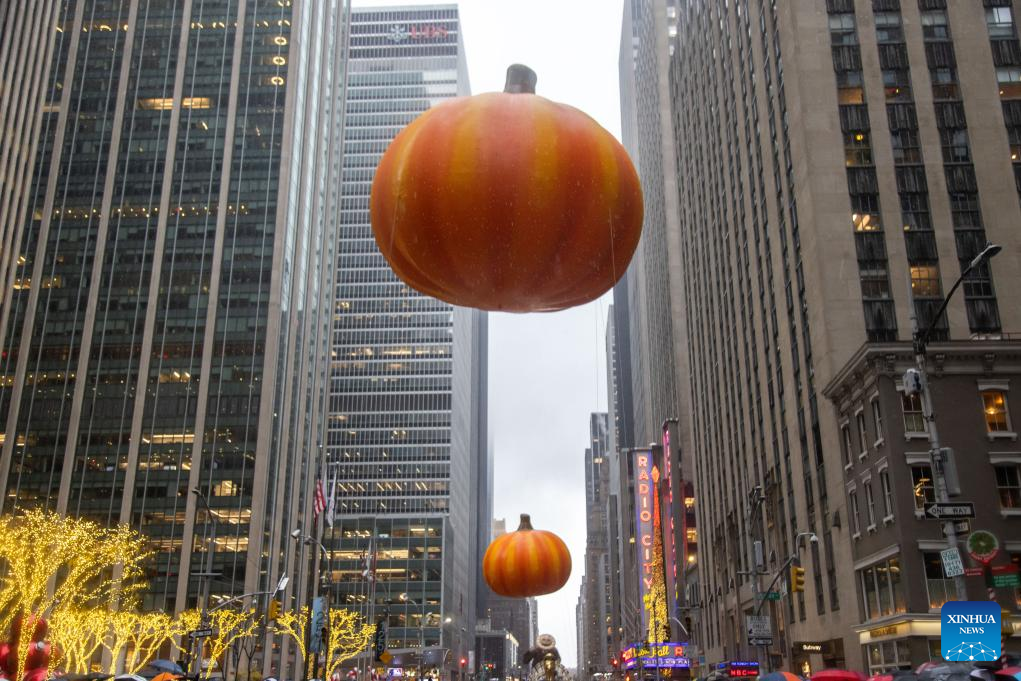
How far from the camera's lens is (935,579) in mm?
38781

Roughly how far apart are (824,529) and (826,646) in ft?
20.0

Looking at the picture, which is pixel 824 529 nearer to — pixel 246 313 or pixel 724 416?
pixel 724 416

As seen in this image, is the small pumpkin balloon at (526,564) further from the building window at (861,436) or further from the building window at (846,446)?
the building window at (846,446)

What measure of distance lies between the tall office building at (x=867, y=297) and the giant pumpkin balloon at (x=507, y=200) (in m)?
36.2

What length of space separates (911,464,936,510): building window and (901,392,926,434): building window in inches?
63.4

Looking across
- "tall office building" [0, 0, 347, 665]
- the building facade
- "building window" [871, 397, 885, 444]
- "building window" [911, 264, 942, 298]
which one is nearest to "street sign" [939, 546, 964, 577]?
the building facade

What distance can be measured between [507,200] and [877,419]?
39.1 m

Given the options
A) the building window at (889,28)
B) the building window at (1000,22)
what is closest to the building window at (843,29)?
the building window at (889,28)

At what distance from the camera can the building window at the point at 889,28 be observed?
55.3 meters

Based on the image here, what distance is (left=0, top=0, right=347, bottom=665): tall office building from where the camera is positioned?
95.8 meters

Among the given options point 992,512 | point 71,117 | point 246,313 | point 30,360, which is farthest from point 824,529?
point 71,117

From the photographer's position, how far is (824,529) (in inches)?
1946

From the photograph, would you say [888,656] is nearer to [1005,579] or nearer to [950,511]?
[1005,579]

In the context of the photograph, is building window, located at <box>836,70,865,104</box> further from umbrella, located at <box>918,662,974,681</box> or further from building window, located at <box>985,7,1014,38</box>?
umbrella, located at <box>918,662,974,681</box>
